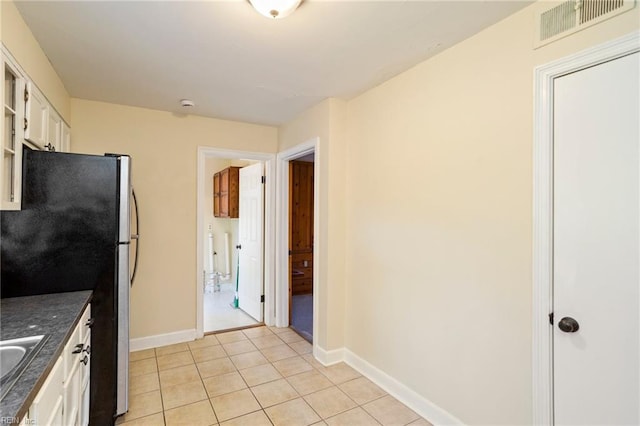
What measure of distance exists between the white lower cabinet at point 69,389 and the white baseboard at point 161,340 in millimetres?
1474

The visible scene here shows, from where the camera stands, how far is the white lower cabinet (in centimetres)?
111

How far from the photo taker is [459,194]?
2.02 metres

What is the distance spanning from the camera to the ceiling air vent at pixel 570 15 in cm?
140

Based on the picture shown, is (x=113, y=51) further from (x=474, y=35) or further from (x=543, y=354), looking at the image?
(x=543, y=354)

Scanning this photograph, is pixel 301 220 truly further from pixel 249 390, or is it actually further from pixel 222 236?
pixel 249 390

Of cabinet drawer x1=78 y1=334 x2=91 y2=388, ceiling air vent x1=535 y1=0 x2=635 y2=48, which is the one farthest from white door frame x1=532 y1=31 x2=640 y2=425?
cabinet drawer x1=78 y1=334 x2=91 y2=388

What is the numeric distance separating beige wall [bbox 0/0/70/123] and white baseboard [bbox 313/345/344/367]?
2975 mm

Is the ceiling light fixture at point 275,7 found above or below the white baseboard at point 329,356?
above

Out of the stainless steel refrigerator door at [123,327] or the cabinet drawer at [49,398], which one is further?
the stainless steel refrigerator door at [123,327]

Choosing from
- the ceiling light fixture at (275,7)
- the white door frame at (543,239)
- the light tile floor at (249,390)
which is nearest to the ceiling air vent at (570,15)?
the white door frame at (543,239)

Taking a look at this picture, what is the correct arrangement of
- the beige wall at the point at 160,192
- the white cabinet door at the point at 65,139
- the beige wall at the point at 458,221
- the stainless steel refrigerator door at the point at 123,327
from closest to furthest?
the beige wall at the point at 458,221 → the stainless steel refrigerator door at the point at 123,327 → the white cabinet door at the point at 65,139 → the beige wall at the point at 160,192

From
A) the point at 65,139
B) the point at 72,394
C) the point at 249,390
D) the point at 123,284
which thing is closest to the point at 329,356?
the point at 249,390

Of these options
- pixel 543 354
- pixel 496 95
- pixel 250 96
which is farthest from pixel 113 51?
pixel 543 354

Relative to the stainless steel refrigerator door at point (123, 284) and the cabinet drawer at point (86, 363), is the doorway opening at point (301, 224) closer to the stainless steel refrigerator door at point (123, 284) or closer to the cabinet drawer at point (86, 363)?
the stainless steel refrigerator door at point (123, 284)
